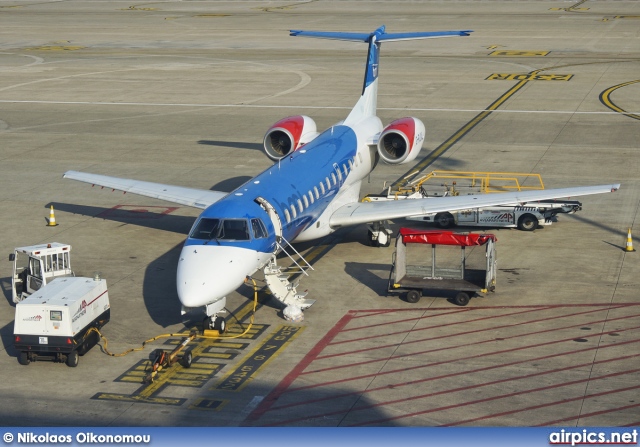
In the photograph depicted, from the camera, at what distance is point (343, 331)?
24484 mm

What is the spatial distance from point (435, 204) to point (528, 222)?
465cm

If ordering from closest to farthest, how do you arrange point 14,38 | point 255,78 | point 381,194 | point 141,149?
point 381,194 → point 141,149 → point 255,78 → point 14,38

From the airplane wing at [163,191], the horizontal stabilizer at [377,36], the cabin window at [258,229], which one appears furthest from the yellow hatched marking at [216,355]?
the horizontal stabilizer at [377,36]

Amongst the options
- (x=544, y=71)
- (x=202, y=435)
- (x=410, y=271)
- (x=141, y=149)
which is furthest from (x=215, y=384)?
(x=544, y=71)

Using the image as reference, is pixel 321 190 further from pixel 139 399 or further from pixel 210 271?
pixel 139 399

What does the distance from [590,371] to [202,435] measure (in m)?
14.7

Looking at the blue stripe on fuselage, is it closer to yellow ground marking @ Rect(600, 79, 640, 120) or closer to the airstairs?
the airstairs

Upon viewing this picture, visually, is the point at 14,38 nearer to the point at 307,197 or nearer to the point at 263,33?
the point at 263,33

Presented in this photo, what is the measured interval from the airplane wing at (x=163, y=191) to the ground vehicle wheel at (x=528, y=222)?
10203 millimetres

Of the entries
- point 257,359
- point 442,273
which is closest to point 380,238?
point 442,273

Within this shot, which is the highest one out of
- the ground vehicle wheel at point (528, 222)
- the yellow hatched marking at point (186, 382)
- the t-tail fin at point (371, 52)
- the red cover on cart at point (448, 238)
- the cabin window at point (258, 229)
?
the t-tail fin at point (371, 52)

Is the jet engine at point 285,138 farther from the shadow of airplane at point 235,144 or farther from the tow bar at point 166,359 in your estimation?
the tow bar at point 166,359

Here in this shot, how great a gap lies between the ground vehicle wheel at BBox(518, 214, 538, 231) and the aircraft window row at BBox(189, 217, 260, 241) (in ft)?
39.4

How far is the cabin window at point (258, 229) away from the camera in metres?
24.6
